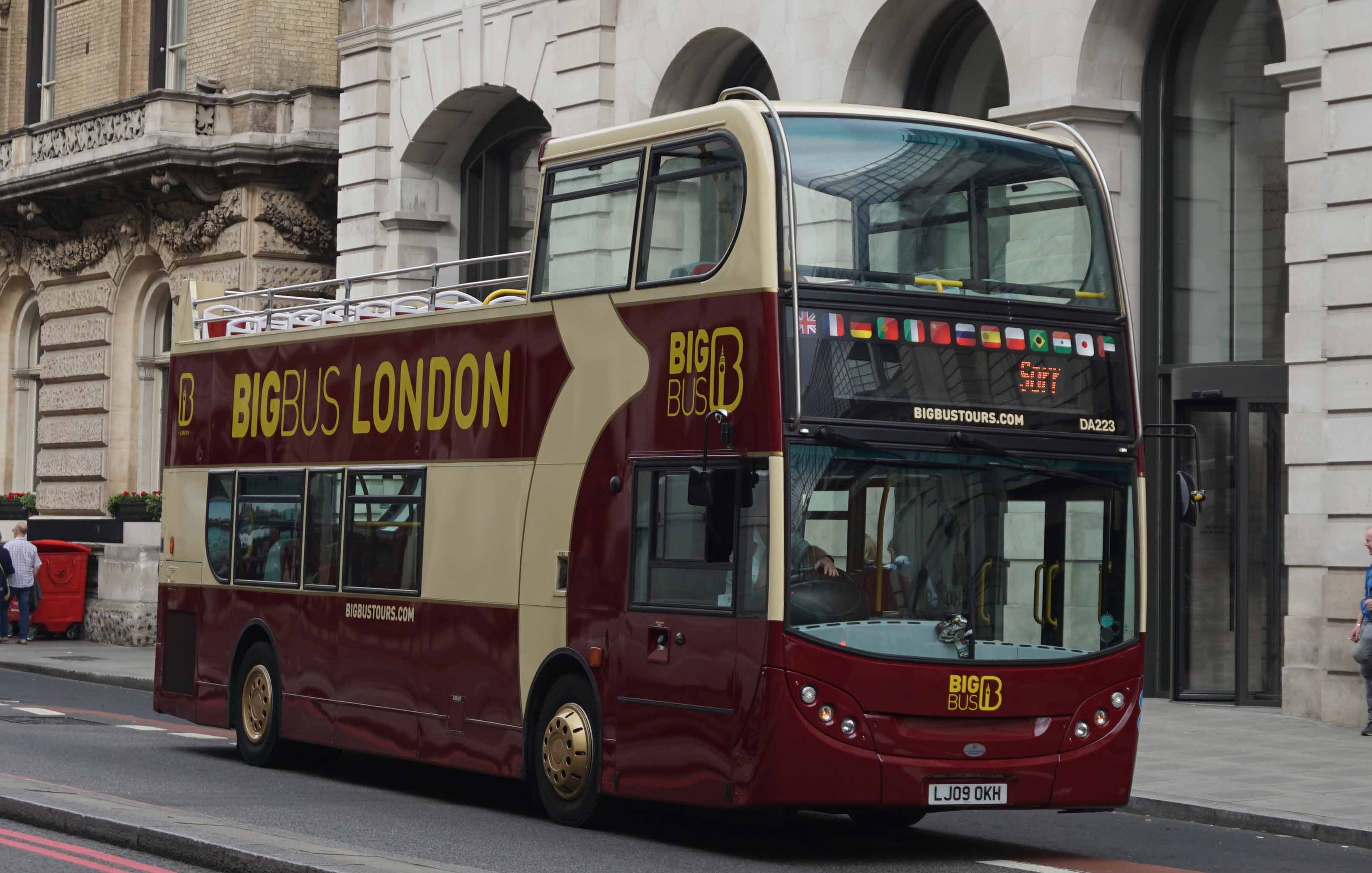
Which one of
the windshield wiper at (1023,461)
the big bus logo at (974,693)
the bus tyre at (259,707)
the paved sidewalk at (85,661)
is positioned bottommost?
the paved sidewalk at (85,661)

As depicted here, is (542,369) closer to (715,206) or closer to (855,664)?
(715,206)

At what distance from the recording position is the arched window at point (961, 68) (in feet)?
69.7

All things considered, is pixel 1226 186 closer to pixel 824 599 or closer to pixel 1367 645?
pixel 1367 645

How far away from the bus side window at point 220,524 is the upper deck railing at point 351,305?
111cm

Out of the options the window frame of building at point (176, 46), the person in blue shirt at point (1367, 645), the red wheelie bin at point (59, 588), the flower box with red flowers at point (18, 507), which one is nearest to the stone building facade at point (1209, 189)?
the person in blue shirt at point (1367, 645)

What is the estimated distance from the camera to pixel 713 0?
75.6 feet

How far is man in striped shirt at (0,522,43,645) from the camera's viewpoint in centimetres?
2833

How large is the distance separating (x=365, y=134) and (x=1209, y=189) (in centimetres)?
1240

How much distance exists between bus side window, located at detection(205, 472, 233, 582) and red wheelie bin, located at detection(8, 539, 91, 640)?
14.3m

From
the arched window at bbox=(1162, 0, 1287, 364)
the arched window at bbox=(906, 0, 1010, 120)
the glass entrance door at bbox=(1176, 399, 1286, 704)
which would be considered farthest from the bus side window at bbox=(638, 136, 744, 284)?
the arched window at bbox=(906, 0, 1010, 120)

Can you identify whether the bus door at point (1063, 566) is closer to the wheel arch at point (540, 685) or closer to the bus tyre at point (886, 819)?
the bus tyre at point (886, 819)

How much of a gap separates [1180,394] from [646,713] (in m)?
9.64

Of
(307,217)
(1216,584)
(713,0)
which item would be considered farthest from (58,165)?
(1216,584)

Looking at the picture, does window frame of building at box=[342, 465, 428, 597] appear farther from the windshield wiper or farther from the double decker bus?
the windshield wiper
